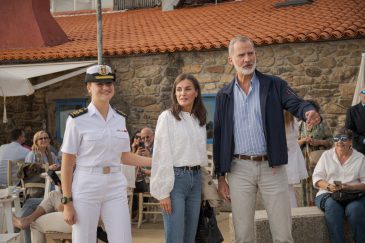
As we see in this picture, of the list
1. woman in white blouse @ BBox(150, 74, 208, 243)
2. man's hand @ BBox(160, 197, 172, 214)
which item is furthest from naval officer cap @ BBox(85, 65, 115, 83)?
man's hand @ BBox(160, 197, 172, 214)

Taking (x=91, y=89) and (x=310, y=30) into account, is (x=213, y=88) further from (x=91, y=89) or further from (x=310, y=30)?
(x=91, y=89)

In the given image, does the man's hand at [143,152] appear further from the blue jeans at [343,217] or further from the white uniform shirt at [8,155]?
the blue jeans at [343,217]

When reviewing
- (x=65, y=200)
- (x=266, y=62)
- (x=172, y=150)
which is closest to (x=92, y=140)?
(x=65, y=200)

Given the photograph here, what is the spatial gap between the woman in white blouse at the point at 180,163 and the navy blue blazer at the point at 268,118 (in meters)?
0.15

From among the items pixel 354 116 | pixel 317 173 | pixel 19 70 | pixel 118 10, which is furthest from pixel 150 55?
pixel 118 10

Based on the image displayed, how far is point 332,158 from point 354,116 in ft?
4.19

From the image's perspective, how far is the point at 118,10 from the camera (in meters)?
16.8

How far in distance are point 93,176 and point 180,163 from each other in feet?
2.01

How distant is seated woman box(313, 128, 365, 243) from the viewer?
516 centimetres

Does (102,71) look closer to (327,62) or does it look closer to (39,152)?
(39,152)

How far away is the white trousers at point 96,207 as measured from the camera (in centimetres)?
353

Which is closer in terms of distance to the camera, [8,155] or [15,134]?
[8,155]

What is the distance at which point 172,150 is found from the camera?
383cm

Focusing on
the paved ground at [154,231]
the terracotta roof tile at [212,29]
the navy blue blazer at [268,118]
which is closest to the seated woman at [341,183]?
the paved ground at [154,231]
